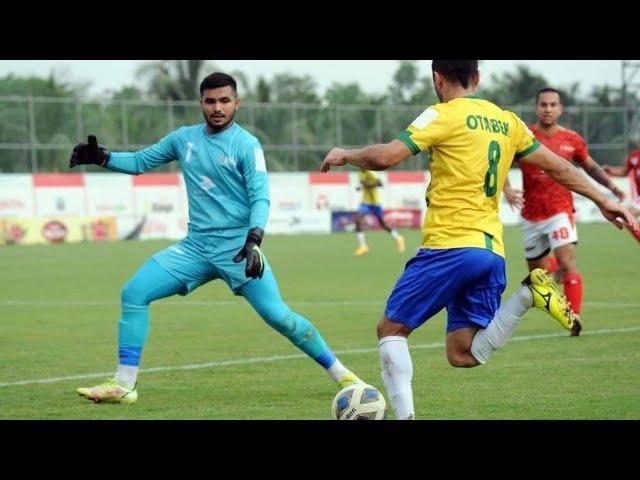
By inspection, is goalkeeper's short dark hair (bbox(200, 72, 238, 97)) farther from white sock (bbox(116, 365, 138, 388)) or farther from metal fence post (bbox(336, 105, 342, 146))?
metal fence post (bbox(336, 105, 342, 146))

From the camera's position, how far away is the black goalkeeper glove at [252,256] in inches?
348

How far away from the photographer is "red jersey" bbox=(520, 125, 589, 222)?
14.0 metres

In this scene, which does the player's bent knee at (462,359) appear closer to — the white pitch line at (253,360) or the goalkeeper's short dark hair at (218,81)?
the goalkeeper's short dark hair at (218,81)

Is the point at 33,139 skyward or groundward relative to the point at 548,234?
skyward

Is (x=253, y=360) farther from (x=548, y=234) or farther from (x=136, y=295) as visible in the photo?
(x=548, y=234)

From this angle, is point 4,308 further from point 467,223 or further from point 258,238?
point 467,223

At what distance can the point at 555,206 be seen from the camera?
14062 millimetres

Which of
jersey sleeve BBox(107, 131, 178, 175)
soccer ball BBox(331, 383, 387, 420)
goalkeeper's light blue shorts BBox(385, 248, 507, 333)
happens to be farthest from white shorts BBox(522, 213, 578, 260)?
goalkeeper's light blue shorts BBox(385, 248, 507, 333)

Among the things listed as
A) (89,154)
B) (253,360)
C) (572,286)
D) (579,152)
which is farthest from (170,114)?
(89,154)

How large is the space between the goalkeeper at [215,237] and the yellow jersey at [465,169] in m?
1.91

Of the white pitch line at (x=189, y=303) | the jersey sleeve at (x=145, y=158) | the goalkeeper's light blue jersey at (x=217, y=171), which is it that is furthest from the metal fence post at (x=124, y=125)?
the goalkeeper's light blue jersey at (x=217, y=171)

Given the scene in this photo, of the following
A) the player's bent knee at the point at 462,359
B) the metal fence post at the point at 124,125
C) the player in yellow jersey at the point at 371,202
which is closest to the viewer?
the player's bent knee at the point at 462,359

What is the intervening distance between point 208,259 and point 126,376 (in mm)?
1029

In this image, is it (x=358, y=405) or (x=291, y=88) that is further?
(x=291, y=88)
